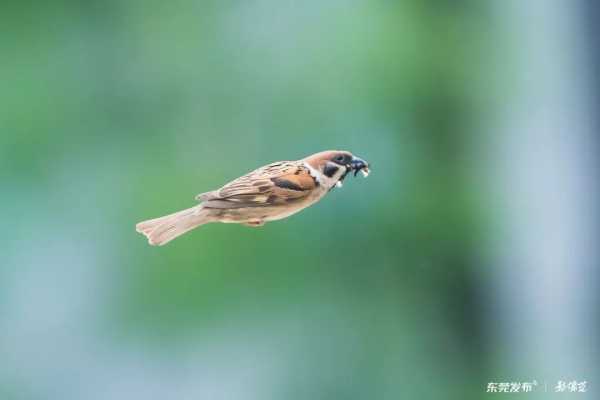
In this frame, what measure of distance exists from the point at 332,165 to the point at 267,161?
5.6 inches

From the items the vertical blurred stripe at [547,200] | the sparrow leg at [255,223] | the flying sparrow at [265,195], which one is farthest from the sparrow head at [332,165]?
the vertical blurred stripe at [547,200]

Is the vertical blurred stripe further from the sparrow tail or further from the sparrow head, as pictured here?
the sparrow tail

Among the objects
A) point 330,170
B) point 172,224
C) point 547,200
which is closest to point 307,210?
point 330,170

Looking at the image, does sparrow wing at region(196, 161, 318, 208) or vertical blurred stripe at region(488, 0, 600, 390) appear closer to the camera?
sparrow wing at region(196, 161, 318, 208)

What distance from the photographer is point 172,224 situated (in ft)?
4.37

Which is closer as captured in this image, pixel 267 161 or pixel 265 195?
→ pixel 265 195

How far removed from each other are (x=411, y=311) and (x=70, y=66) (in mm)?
884

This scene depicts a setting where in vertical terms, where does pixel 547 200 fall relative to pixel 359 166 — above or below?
below

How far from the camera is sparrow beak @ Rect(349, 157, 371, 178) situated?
1362mm

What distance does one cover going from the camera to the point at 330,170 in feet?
4.38

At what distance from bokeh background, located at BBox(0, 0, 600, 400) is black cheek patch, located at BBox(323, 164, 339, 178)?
5 centimetres

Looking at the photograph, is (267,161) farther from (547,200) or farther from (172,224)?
(547,200)

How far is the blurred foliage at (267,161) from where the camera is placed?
53.4 inches

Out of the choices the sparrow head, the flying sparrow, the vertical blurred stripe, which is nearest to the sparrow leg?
the flying sparrow
